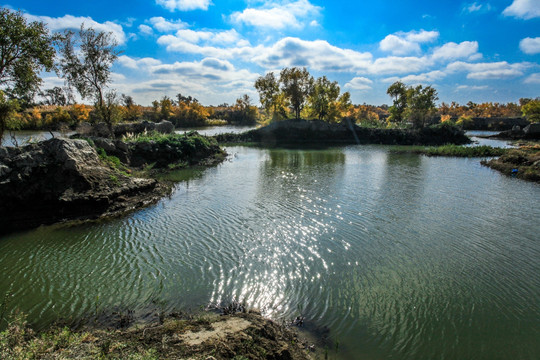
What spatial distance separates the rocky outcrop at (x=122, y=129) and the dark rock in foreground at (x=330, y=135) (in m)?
13.5

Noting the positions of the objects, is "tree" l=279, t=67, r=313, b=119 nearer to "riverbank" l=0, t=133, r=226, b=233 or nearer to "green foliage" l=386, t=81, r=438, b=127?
"green foliage" l=386, t=81, r=438, b=127

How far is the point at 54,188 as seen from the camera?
13.7m

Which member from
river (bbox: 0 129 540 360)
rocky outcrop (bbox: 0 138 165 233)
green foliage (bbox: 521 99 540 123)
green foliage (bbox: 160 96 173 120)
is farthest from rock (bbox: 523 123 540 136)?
green foliage (bbox: 160 96 173 120)

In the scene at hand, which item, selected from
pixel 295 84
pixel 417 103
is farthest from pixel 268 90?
pixel 417 103

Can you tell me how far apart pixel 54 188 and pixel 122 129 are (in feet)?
89.8

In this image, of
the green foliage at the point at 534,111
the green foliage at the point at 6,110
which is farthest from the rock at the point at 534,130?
the green foliage at the point at 6,110

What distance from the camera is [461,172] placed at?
80.4 ft

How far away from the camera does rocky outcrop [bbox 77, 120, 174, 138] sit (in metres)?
31.8

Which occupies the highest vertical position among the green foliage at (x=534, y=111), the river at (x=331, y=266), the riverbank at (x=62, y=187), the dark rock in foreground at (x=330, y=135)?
the green foliage at (x=534, y=111)

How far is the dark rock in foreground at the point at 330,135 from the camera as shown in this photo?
173 ft

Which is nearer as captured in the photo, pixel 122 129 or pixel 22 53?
pixel 22 53

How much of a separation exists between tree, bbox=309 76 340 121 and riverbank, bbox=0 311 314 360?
61.1 m

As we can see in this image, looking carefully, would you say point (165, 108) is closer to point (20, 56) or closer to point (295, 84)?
point (295, 84)

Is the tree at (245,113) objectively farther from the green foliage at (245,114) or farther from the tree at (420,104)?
the tree at (420,104)
